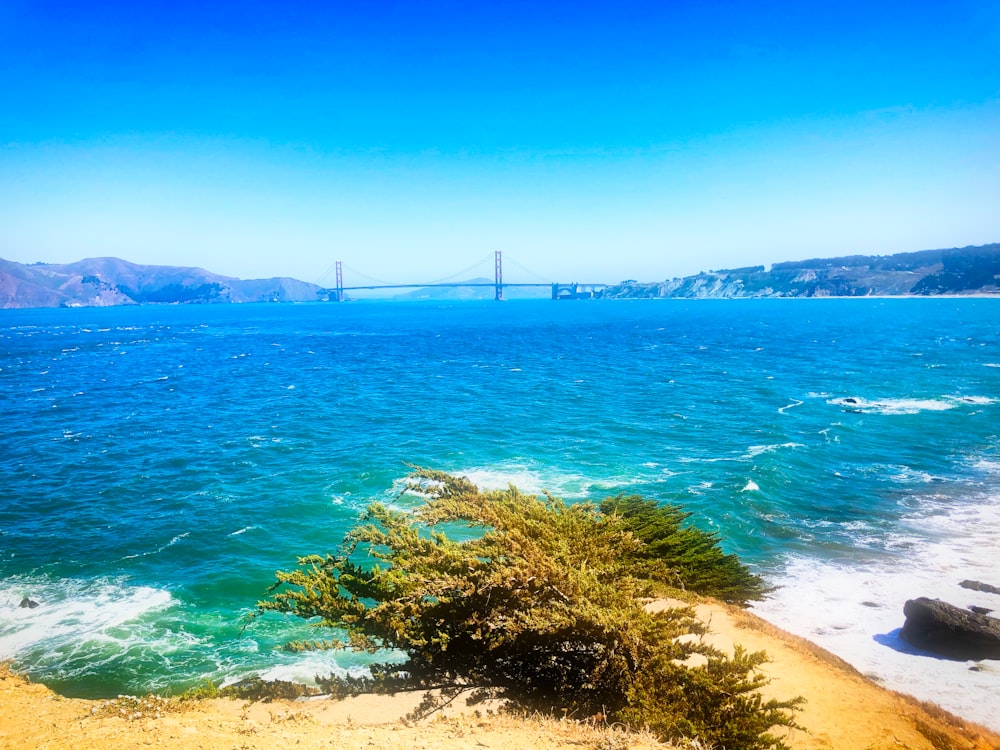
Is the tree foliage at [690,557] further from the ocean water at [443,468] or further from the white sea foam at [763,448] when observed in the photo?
the white sea foam at [763,448]

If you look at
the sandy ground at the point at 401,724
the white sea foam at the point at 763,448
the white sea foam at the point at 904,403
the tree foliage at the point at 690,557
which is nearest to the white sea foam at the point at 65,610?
the sandy ground at the point at 401,724

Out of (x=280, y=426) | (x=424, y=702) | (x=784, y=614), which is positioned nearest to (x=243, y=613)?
(x=424, y=702)

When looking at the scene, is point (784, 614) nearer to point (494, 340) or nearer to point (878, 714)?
point (878, 714)

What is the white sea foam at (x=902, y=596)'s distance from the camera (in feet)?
57.6

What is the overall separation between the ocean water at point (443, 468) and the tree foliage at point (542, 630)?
15.5ft

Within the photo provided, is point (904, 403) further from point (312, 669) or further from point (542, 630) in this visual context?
point (312, 669)

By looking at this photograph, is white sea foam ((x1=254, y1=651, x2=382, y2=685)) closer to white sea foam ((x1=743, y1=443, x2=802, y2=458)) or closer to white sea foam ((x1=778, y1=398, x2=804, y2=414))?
white sea foam ((x1=743, y1=443, x2=802, y2=458))

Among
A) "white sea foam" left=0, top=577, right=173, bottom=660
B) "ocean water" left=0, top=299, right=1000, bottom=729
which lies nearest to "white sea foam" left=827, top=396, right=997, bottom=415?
"ocean water" left=0, top=299, right=1000, bottom=729

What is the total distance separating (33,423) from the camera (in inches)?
1880

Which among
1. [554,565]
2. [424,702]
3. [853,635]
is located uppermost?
[554,565]

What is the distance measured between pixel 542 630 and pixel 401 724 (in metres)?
3.61

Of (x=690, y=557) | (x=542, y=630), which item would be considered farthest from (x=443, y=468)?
(x=542, y=630)

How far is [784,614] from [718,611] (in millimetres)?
2826

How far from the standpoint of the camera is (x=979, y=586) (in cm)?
2261
